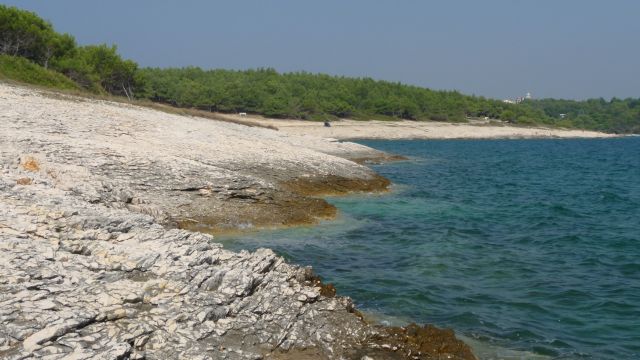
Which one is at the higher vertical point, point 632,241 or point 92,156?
point 92,156

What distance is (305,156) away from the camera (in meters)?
26.8

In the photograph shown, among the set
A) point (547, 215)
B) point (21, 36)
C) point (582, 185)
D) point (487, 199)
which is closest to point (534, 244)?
point (547, 215)

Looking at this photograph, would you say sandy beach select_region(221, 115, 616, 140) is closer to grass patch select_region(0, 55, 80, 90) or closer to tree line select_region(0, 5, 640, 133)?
tree line select_region(0, 5, 640, 133)

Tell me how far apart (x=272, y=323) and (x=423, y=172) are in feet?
104

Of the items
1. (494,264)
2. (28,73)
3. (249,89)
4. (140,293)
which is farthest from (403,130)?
(140,293)

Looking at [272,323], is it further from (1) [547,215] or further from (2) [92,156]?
(1) [547,215]

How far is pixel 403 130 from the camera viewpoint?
109500 mm

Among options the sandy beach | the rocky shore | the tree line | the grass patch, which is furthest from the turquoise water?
the sandy beach

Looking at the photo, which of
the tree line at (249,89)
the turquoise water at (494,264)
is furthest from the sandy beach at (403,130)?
the turquoise water at (494,264)

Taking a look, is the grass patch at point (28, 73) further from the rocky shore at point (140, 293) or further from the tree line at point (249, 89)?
the rocky shore at point (140, 293)

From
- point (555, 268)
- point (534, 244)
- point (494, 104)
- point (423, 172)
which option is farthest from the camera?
point (494, 104)

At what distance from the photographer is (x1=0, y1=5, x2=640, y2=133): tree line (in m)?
59.6

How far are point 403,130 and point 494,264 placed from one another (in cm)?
9604

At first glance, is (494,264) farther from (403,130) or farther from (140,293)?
(403,130)
